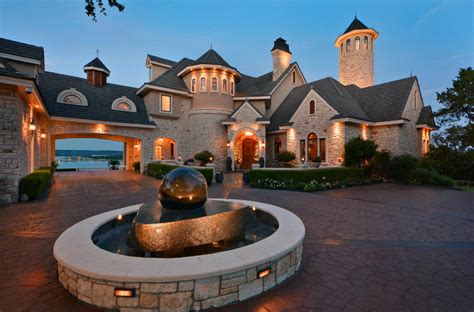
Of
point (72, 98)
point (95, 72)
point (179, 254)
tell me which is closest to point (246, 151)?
point (72, 98)

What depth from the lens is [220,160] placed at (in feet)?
67.3

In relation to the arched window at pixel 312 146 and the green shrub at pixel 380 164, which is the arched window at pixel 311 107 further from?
the green shrub at pixel 380 164

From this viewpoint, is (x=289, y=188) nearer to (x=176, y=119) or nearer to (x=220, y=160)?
(x=220, y=160)

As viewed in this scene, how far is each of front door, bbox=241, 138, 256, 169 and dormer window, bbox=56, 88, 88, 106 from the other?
13.8 m

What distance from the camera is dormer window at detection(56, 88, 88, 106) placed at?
1579cm

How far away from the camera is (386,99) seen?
1823 centimetres

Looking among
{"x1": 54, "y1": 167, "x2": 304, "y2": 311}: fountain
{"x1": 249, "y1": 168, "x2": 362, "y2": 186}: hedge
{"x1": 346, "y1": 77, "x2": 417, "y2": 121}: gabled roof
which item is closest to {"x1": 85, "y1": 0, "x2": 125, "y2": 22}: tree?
{"x1": 54, "y1": 167, "x2": 304, "y2": 311}: fountain

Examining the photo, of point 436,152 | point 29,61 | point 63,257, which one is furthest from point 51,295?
point 436,152

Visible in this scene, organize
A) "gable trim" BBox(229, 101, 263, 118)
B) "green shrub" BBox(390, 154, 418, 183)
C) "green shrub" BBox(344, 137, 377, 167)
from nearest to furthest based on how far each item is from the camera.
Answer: "green shrub" BBox(344, 137, 377, 167), "green shrub" BBox(390, 154, 418, 183), "gable trim" BBox(229, 101, 263, 118)

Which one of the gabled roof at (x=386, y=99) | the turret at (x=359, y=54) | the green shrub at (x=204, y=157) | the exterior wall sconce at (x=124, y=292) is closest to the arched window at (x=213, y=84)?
the green shrub at (x=204, y=157)

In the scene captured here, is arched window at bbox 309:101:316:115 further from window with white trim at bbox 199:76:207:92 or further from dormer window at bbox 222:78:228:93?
window with white trim at bbox 199:76:207:92

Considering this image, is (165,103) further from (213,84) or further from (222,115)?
(222,115)

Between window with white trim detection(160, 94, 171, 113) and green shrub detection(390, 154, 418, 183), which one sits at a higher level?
window with white trim detection(160, 94, 171, 113)

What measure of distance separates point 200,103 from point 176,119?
2.74 m
